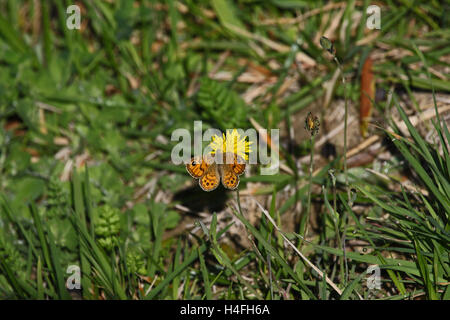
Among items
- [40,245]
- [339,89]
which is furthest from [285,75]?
[40,245]

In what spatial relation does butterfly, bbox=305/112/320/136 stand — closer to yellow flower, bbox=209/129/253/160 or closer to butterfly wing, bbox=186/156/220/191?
yellow flower, bbox=209/129/253/160

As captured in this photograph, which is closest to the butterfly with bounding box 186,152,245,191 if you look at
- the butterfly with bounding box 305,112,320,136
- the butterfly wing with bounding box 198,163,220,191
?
the butterfly wing with bounding box 198,163,220,191

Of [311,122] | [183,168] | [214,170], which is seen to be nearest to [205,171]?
[214,170]

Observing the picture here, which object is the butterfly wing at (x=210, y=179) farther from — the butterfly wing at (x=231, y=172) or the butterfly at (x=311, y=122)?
the butterfly at (x=311, y=122)

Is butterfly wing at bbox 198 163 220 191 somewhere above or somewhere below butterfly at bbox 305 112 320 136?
below
